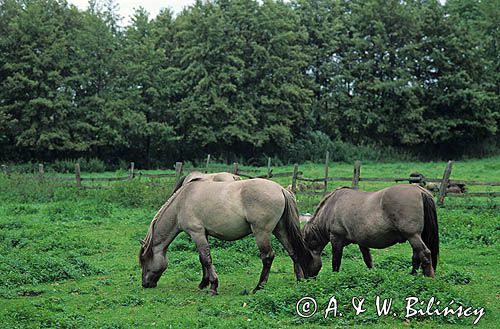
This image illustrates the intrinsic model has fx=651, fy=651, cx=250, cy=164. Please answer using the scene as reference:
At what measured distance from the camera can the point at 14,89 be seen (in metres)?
34.9

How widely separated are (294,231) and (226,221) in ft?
3.53

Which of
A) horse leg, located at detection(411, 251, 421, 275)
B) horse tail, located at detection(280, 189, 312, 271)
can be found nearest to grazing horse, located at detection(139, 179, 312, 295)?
horse tail, located at detection(280, 189, 312, 271)

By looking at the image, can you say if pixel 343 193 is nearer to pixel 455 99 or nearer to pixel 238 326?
pixel 238 326

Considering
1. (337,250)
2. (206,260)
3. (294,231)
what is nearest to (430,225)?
(337,250)

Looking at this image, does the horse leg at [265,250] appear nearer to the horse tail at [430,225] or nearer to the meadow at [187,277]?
the meadow at [187,277]

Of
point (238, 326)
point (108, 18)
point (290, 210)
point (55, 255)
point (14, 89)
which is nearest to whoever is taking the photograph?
point (238, 326)

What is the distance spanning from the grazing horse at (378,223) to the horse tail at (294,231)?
22 cm

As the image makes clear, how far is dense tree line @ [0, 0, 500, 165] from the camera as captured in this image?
Answer: 36.5m

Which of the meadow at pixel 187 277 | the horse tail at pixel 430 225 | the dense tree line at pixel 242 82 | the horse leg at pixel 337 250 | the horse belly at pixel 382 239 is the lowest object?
the meadow at pixel 187 277

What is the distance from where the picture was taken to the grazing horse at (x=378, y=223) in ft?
31.8

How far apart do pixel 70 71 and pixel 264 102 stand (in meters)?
11.4

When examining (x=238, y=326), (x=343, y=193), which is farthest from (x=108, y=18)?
(x=238, y=326)

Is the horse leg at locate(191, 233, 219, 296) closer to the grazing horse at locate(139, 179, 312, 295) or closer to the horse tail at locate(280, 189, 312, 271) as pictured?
the grazing horse at locate(139, 179, 312, 295)

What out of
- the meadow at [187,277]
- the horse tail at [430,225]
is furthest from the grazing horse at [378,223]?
the meadow at [187,277]
